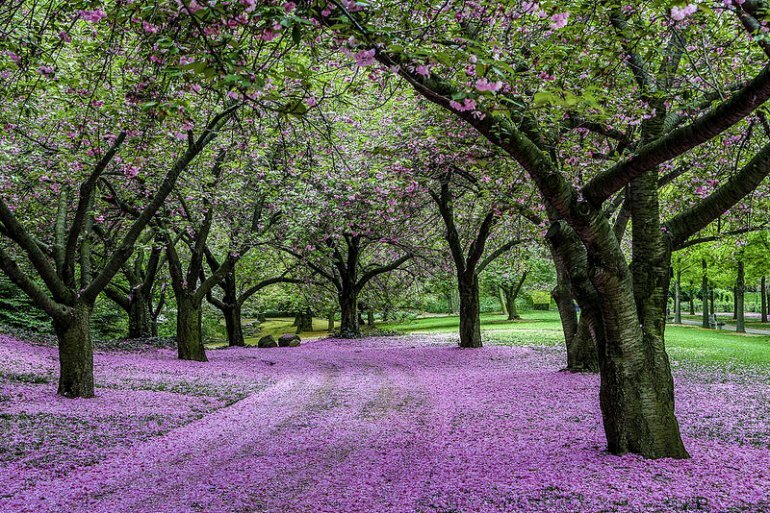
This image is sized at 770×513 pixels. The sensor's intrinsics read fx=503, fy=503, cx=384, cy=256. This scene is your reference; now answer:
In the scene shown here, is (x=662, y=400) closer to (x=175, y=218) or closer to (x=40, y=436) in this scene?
(x=40, y=436)

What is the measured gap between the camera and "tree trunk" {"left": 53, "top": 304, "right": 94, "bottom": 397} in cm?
1074

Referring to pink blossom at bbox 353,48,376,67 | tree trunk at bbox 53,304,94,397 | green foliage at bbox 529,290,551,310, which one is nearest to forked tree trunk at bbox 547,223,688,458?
pink blossom at bbox 353,48,376,67

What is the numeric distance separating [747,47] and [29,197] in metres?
17.8

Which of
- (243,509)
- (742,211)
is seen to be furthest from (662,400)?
(742,211)

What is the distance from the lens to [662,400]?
618 cm

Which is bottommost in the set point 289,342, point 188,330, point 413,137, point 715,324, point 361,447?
point 715,324

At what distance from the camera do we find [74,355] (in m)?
10.8

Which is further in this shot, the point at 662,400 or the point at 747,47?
the point at 747,47

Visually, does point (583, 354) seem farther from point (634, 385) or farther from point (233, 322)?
point (233, 322)

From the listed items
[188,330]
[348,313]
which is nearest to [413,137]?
[188,330]

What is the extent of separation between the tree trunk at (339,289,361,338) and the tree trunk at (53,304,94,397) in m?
20.1

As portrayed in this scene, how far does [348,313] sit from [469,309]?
35.0 ft

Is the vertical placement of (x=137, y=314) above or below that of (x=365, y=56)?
below

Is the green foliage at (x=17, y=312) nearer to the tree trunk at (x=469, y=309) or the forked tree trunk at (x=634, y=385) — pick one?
the tree trunk at (x=469, y=309)
